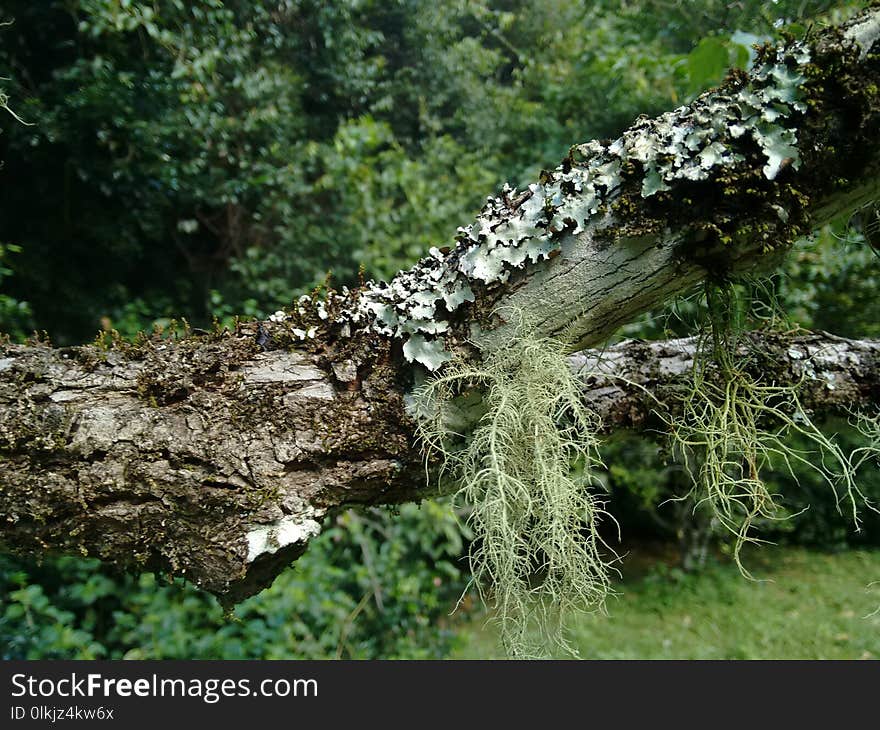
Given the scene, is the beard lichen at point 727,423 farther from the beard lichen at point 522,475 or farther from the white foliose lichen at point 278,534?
the white foliose lichen at point 278,534

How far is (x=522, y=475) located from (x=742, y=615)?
8.39 ft

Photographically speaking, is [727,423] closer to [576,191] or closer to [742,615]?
[576,191]

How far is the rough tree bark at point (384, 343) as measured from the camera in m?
0.65

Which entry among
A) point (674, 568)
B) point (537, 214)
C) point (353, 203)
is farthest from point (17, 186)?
point (674, 568)

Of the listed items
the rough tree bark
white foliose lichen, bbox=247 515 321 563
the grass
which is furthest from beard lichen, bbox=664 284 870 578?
the grass

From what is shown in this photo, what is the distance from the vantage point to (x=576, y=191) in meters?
0.69

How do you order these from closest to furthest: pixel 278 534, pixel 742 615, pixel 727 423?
1. pixel 278 534
2. pixel 727 423
3. pixel 742 615

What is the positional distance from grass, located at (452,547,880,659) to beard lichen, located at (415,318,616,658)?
1734 mm

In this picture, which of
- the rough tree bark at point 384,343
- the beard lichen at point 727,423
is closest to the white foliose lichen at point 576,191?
the rough tree bark at point 384,343

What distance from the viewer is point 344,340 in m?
0.74

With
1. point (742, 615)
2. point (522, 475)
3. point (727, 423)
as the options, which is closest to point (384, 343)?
point (522, 475)

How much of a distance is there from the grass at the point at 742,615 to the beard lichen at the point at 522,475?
173 centimetres

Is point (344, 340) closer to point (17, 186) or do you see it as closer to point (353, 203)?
point (17, 186)

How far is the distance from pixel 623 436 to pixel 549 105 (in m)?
2.52
